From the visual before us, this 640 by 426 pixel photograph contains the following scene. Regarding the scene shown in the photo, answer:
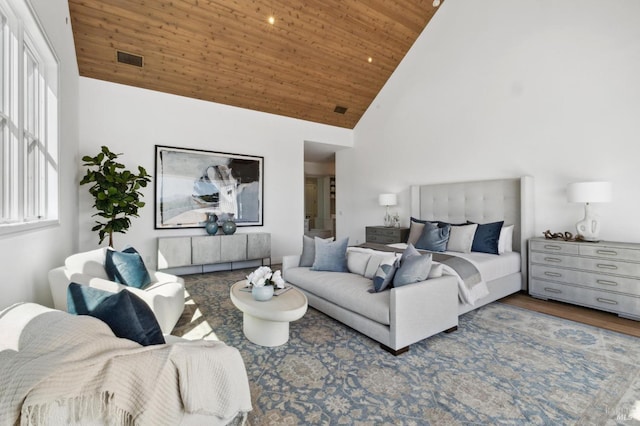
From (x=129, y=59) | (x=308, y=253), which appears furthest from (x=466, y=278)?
(x=129, y=59)

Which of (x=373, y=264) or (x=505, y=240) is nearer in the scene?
(x=373, y=264)

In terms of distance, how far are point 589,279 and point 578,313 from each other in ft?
1.32

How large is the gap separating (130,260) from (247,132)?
3.61 meters

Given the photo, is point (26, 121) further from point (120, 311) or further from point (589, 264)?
point (589, 264)

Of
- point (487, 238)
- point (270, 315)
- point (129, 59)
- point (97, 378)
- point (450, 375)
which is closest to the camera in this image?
point (97, 378)

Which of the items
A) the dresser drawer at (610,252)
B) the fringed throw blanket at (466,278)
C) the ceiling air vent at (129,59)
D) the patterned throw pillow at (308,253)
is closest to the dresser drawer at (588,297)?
the dresser drawer at (610,252)

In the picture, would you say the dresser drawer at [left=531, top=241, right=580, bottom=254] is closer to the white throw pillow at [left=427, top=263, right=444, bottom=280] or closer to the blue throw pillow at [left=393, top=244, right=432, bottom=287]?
the white throw pillow at [left=427, top=263, right=444, bottom=280]

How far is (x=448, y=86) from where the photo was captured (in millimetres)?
5016

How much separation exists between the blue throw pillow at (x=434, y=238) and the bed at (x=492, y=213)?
174 mm

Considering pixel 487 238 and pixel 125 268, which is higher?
pixel 487 238

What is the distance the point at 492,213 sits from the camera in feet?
14.5

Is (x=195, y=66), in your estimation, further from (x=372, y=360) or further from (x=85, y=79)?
(x=372, y=360)

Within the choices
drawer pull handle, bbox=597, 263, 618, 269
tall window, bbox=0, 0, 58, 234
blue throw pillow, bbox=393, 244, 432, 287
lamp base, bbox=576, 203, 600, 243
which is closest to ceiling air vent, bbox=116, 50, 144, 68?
tall window, bbox=0, 0, 58, 234

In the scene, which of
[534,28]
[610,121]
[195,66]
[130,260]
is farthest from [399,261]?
[195,66]
